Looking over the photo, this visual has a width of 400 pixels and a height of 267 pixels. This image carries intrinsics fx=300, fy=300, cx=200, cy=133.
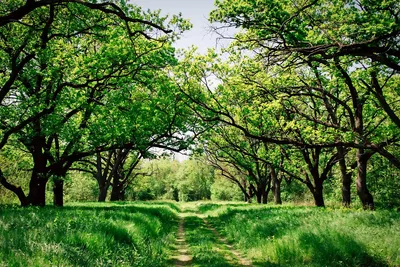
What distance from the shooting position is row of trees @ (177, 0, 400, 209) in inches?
374

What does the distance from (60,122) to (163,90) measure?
606cm

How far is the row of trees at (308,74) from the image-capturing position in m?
9.50

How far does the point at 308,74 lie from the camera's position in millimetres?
20281

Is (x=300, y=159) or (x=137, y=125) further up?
(x=137, y=125)

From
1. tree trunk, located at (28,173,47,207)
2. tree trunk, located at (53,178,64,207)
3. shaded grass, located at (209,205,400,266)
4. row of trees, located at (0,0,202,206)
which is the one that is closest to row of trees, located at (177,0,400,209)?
row of trees, located at (0,0,202,206)

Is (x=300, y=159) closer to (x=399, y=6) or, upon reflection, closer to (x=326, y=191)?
(x=399, y=6)

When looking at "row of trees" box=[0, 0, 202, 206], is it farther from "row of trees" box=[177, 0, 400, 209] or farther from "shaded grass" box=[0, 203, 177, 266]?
"shaded grass" box=[0, 203, 177, 266]

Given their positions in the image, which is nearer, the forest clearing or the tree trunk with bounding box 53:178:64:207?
the forest clearing

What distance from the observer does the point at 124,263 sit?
24.3 ft

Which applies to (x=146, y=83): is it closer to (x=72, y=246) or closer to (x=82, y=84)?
(x=82, y=84)

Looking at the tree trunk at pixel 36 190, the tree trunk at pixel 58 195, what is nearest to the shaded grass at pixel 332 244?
the tree trunk at pixel 36 190

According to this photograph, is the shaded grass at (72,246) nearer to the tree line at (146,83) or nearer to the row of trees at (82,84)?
the tree line at (146,83)

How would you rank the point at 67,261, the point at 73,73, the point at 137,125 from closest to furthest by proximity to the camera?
the point at 67,261 < the point at 73,73 < the point at 137,125

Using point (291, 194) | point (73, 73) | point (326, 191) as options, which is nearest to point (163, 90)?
point (73, 73)
